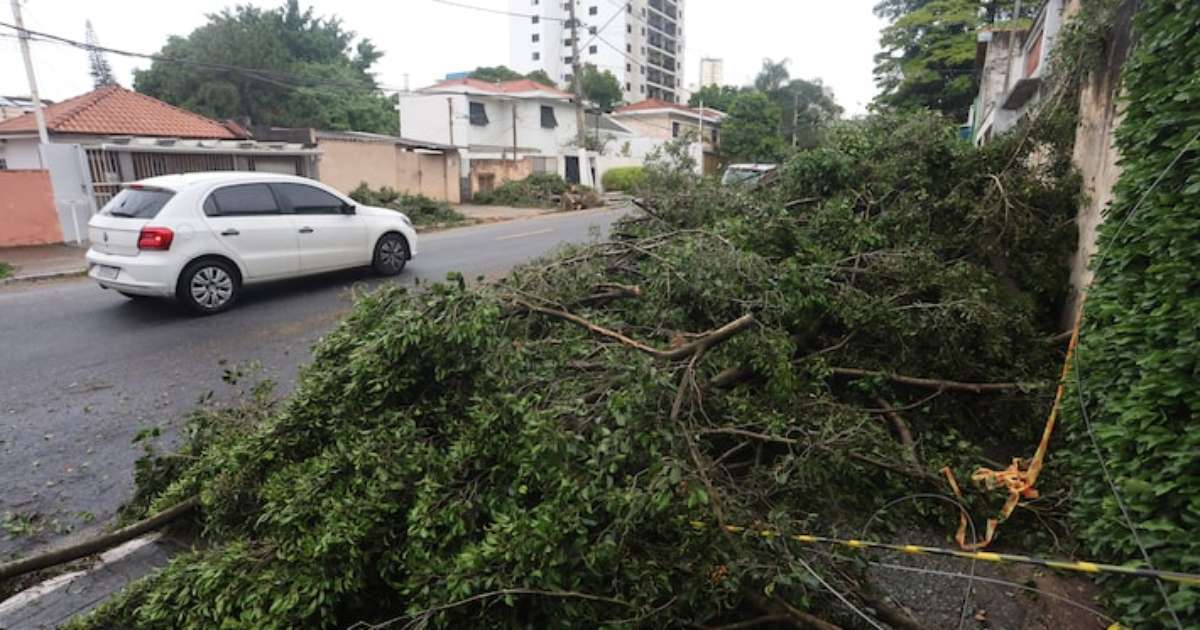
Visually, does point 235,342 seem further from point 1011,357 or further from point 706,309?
point 1011,357

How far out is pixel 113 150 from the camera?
15070mm

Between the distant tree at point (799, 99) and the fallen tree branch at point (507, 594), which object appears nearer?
the fallen tree branch at point (507, 594)

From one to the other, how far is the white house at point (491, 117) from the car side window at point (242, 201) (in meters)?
26.9

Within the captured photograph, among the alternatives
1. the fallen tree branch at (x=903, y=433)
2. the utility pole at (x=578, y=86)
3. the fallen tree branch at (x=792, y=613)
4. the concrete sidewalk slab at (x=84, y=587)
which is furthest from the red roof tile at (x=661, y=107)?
the fallen tree branch at (x=792, y=613)

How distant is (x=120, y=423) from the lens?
4.79 metres

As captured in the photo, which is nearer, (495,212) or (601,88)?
(495,212)

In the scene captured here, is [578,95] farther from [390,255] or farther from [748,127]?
[390,255]

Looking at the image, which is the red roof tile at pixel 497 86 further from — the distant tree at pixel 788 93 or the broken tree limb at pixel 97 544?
the broken tree limb at pixel 97 544

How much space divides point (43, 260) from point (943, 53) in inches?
1181

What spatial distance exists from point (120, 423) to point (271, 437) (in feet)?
7.72

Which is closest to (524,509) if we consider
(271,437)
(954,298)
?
(271,437)

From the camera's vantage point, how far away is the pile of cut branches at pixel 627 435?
2465 mm

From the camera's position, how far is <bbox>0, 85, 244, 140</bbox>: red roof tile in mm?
17281

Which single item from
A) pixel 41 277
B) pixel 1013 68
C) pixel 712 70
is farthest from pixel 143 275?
pixel 712 70
